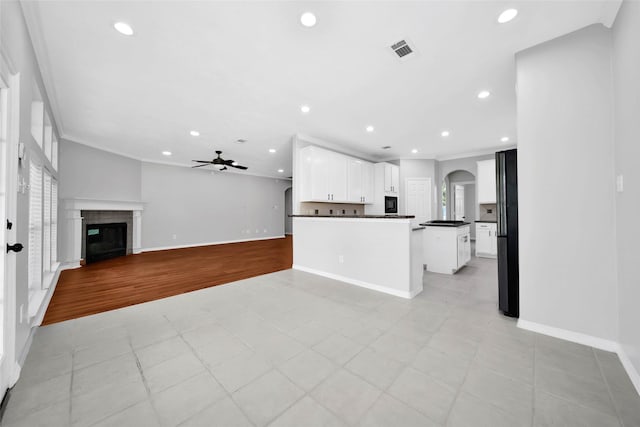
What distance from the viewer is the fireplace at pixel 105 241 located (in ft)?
17.6

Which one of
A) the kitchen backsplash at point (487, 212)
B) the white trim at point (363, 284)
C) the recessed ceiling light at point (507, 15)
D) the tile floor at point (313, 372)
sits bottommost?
the tile floor at point (313, 372)

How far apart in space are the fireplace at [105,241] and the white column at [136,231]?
0.75 ft

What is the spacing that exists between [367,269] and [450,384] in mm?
1995

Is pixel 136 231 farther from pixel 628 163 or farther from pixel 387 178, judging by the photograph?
pixel 628 163

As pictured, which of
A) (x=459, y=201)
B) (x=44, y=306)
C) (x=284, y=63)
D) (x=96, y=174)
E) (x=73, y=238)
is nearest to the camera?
(x=284, y=63)

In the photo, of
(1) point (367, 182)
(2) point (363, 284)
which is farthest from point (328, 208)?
(2) point (363, 284)

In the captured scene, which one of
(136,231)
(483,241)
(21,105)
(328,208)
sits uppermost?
(21,105)

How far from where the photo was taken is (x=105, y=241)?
19.0 ft

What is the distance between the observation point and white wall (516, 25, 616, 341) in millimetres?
1891

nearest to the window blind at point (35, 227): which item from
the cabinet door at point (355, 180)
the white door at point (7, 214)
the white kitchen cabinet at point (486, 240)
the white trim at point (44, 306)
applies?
the white trim at point (44, 306)

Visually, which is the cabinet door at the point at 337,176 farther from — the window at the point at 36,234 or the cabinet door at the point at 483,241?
the window at the point at 36,234

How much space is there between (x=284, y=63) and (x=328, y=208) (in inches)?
145

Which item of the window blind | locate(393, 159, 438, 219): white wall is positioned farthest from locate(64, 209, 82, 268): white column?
locate(393, 159, 438, 219): white wall

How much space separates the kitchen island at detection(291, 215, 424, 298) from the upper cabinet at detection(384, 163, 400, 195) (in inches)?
129
